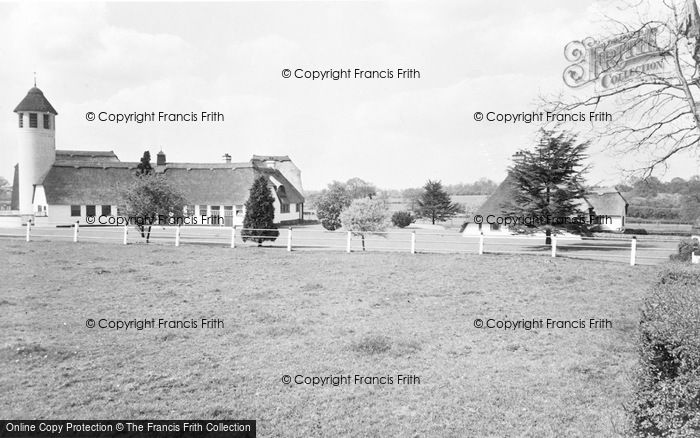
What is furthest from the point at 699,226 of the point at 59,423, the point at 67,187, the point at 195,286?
the point at 67,187

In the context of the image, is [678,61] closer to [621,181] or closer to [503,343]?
[621,181]

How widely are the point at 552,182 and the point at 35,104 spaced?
24830mm

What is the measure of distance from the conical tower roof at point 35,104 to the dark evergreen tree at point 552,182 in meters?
22.5

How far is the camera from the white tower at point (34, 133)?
2281 centimetres

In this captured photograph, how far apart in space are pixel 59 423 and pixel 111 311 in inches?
189

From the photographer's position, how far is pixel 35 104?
75.9 feet

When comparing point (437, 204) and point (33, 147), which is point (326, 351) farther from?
point (437, 204)

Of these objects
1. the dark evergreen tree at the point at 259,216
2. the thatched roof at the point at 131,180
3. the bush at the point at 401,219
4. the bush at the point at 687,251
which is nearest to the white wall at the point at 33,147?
the thatched roof at the point at 131,180

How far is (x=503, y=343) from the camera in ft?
25.4

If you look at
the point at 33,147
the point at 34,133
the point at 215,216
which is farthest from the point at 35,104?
the point at 215,216

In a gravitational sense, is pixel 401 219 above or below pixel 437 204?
below

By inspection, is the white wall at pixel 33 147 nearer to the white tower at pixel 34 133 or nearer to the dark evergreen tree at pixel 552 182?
the white tower at pixel 34 133

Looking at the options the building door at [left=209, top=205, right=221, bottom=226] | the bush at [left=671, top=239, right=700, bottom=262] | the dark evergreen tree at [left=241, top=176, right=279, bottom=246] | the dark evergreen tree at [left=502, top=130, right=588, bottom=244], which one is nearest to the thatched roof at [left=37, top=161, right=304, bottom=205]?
the building door at [left=209, top=205, right=221, bottom=226]

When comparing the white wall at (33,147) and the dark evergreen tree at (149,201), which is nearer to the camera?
the dark evergreen tree at (149,201)
